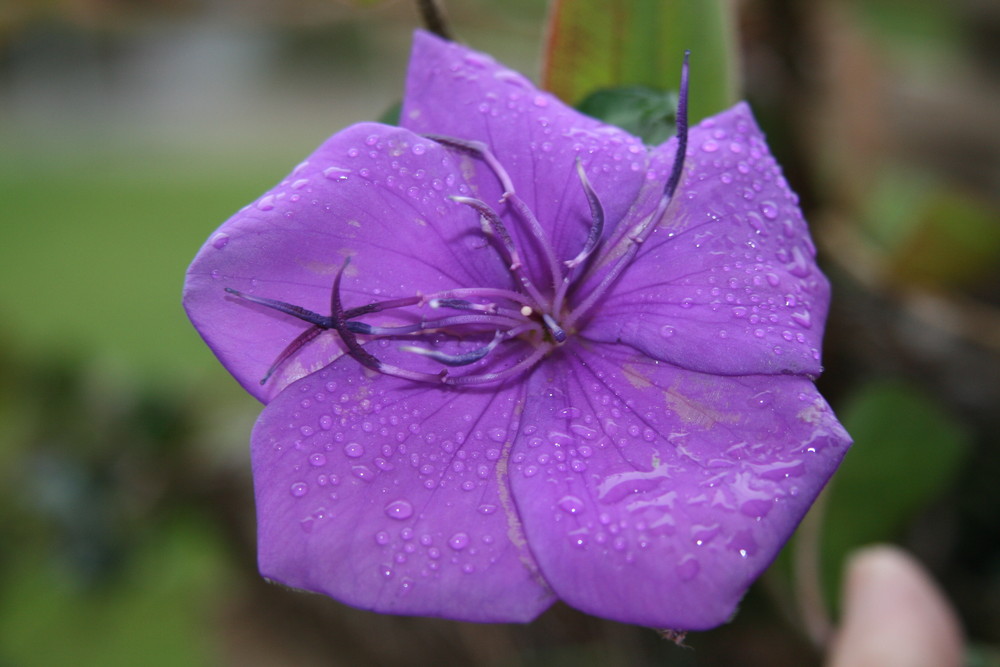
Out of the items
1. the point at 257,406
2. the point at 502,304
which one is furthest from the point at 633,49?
the point at 257,406

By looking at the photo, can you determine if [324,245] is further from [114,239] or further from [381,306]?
[114,239]

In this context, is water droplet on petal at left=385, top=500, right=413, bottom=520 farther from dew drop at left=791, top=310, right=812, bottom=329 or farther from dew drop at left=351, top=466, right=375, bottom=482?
dew drop at left=791, top=310, right=812, bottom=329

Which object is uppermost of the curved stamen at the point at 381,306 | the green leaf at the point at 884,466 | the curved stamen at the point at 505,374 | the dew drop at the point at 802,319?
the curved stamen at the point at 381,306

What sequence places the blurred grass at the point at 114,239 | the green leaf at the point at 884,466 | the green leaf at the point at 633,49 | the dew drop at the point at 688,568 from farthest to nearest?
the blurred grass at the point at 114,239
the green leaf at the point at 884,466
the green leaf at the point at 633,49
the dew drop at the point at 688,568

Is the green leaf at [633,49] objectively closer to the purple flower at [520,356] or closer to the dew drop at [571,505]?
the purple flower at [520,356]

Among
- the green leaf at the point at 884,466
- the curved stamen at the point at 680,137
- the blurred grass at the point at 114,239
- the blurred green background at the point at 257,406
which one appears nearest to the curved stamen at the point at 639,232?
the curved stamen at the point at 680,137

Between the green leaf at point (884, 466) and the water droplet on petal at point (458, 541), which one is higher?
the water droplet on petal at point (458, 541)
